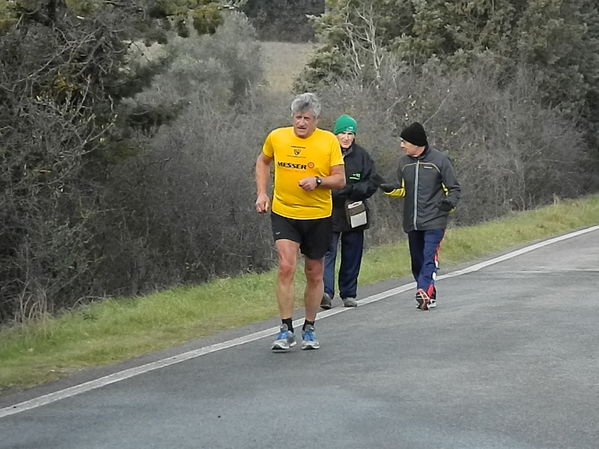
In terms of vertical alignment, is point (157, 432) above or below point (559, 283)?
above

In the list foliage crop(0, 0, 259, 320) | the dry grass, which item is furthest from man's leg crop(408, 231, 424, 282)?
the dry grass

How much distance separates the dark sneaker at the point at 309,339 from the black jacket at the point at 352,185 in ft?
8.96

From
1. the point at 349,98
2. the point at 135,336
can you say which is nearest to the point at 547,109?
the point at 349,98

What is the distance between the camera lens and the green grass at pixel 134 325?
8.98m

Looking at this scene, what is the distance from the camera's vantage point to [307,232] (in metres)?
9.18

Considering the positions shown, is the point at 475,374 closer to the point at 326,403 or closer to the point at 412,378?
the point at 412,378

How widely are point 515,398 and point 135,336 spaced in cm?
413

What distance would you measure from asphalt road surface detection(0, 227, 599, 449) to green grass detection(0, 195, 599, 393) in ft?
1.32

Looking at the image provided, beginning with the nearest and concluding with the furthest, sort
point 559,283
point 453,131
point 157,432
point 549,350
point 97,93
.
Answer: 1. point 157,432
2. point 549,350
3. point 559,283
4. point 97,93
5. point 453,131

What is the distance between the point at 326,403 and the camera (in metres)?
7.07

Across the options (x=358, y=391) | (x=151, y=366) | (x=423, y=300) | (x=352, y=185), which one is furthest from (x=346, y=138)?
(x=358, y=391)

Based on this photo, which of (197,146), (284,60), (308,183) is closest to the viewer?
(308,183)

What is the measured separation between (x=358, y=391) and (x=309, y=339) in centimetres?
184

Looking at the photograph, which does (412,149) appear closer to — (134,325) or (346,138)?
(346,138)
